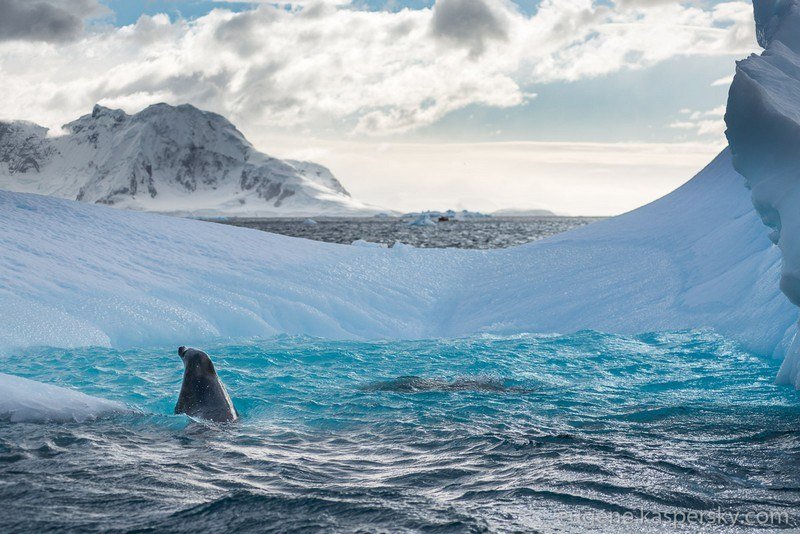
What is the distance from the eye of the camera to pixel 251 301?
15.0m

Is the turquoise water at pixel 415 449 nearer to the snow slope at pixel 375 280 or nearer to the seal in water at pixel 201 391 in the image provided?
the seal in water at pixel 201 391

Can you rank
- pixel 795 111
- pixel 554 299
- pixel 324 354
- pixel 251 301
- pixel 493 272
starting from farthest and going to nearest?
1. pixel 493 272
2. pixel 554 299
3. pixel 251 301
4. pixel 324 354
5. pixel 795 111

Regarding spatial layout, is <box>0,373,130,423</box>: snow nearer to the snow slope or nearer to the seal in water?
the seal in water

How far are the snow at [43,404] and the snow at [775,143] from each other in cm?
858

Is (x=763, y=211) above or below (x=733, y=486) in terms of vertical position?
above

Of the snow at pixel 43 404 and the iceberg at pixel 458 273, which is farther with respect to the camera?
the iceberg at pixel 458 273

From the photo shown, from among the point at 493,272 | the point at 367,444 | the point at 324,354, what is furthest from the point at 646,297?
the point at 367,444

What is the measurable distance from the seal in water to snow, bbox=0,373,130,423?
76 cm

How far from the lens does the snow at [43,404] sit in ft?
24.2

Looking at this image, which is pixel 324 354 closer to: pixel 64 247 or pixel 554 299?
pixel 554 299

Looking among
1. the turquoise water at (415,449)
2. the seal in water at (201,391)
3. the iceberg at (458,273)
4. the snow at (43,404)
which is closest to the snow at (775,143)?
the iceberg at (458,273)

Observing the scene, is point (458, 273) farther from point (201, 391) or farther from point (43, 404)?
point (43, 404)

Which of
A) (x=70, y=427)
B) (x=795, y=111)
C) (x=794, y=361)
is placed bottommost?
(x=70, y=427)

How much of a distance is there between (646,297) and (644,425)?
8.39 metres
